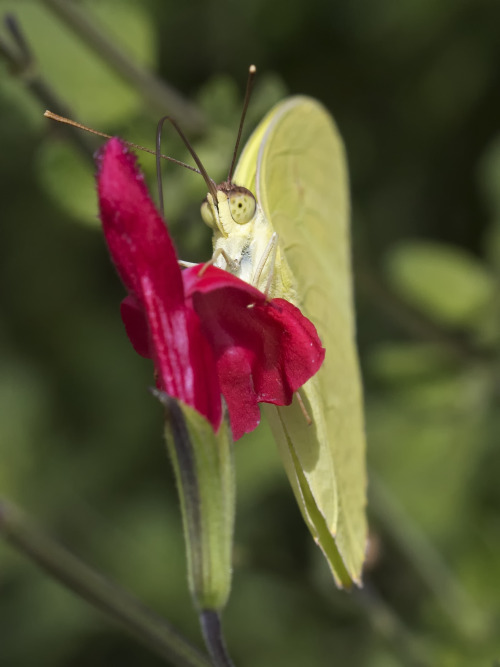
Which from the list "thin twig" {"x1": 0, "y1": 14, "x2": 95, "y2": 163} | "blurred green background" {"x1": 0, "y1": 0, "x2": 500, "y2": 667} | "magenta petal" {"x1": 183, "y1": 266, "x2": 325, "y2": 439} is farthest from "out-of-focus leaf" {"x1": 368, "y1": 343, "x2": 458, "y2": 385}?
"magenta petal" {"x1": 183, "y1": 266, "x2": 325, "y2": 439}

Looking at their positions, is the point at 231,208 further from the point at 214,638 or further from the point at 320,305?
the point at 214,638

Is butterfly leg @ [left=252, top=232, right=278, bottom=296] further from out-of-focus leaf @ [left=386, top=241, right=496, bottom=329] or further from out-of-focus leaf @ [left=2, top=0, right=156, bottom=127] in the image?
out-of-focus leaf @ [left=386, top=241, right=496, bottom=329]

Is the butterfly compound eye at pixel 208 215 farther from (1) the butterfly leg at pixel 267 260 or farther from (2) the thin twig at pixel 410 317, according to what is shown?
(2) the thin twig at pixel 410 317

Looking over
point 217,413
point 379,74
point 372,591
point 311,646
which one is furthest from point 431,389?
point 217,413

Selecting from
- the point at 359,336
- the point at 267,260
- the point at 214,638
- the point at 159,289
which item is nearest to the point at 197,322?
the point at 159,289

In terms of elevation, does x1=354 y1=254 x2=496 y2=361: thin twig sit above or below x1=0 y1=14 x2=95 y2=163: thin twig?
below

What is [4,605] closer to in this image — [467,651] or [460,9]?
[467,651]
